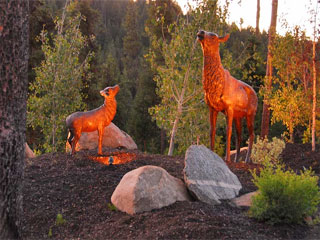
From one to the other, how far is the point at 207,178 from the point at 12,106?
Result: 3069 millimetres

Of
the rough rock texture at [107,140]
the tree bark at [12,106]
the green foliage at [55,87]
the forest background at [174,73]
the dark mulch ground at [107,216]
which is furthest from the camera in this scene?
the rough rock texture at [107,140]

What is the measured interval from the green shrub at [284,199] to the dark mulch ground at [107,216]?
13 cm

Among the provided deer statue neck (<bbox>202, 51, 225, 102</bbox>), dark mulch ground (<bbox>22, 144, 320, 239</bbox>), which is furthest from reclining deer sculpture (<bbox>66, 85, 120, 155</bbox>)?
deer statue neck (<bbox>202, 51, 225, 102</bbox>)

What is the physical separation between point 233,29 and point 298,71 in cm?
417

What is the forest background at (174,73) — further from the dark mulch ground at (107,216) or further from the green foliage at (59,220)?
the green foliage at (59,220)

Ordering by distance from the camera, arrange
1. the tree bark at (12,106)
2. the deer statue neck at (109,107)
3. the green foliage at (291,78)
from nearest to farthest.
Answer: the tree bark at (12,106) < the deer statue neck at (109,107) < the green foliage at (291,78)

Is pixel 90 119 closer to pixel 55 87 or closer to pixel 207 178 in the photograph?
pixel 55 87

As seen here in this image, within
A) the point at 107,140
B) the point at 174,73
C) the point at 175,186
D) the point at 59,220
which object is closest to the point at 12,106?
the point at 59,220

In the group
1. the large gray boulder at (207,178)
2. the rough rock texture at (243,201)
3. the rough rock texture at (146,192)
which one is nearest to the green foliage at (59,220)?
the rough rock texture at (146,192)

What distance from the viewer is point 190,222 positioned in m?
4.37

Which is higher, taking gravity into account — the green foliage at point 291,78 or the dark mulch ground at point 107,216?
the green foliage at point 291,78

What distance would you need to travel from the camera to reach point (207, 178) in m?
5.45

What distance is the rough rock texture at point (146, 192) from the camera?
493 centimetres

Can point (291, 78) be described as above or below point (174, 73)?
above
